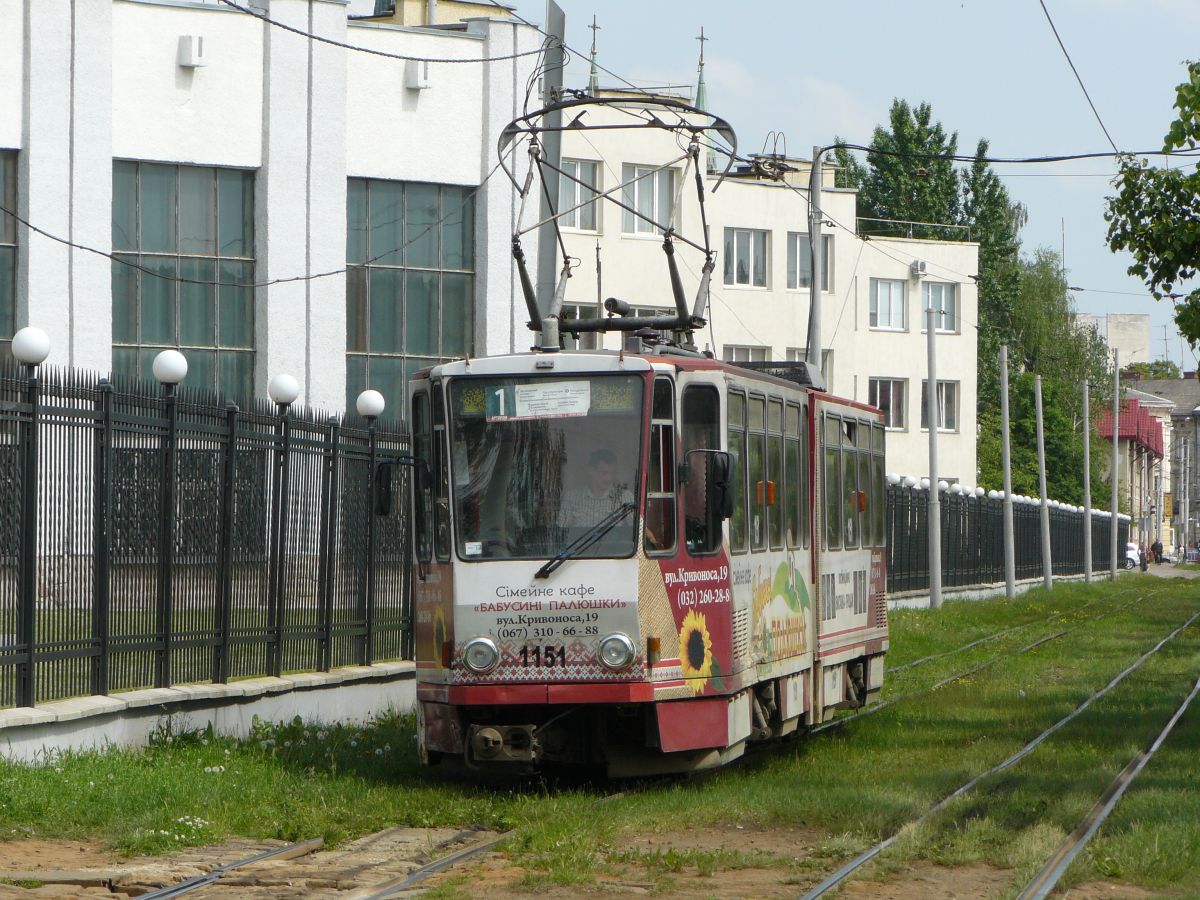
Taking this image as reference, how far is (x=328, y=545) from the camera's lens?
1609 centimetres

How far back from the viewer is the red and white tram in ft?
39.6

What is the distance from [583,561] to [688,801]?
1.60 metres

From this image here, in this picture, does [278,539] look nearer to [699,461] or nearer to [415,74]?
[699,461]

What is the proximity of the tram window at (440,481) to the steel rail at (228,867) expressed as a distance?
2655 mm

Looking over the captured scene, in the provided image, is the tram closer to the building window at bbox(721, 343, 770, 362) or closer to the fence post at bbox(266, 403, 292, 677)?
the fence post at bbox(266, 403, 292, 677)

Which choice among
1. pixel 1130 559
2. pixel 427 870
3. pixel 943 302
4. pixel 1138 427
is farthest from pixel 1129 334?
pixel 427 870

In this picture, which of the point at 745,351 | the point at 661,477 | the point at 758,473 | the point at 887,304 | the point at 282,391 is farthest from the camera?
the point at 887,304

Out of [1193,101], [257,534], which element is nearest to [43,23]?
[257,534]

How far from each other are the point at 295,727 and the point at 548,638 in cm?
306

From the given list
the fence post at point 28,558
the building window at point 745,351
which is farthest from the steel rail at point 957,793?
the building window at point 745,351

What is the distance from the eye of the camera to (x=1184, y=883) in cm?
916

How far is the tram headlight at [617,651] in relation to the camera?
11984mm

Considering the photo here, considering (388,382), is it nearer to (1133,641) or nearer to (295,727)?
(1133,641)

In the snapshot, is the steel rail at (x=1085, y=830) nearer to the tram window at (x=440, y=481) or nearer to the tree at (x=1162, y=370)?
the tram window at (x=440, y=481)
